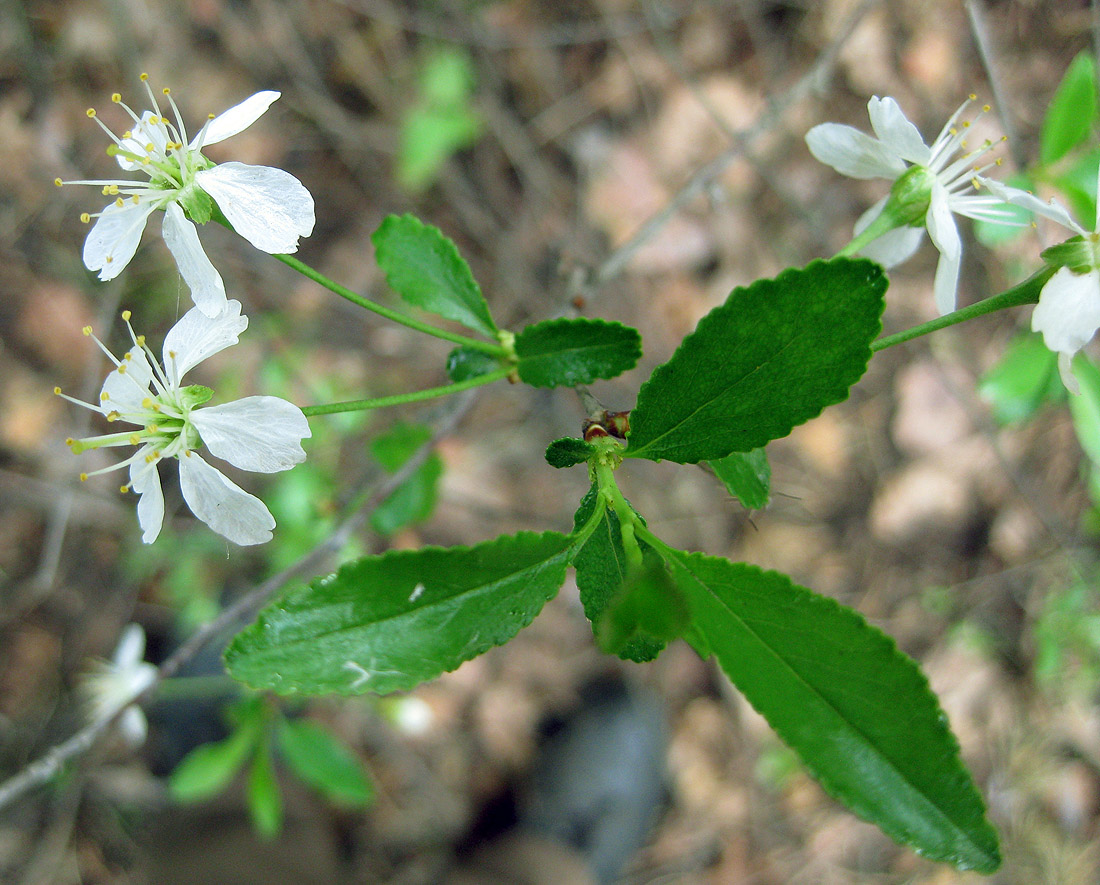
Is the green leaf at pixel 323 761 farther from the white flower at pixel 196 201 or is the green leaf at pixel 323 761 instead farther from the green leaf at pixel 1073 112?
the green leaf at pixel 1073 112

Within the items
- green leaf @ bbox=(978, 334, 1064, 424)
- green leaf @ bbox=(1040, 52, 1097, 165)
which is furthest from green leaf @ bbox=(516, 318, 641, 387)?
green leaf @ bbox=(1040, 52, 1097, 165)

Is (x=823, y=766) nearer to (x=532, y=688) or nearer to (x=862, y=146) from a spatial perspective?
(x=862, y=146)

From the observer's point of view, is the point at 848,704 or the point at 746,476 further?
the point at 746,476

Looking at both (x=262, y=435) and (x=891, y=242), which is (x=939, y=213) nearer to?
(x=891, y=242)

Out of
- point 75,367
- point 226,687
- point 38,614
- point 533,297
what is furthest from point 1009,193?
point 38,614

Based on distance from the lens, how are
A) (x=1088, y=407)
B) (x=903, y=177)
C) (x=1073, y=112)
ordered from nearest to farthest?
1. (x=903, y=177)
2. (x=1088, y=407)
3. (x=1073, y=112)

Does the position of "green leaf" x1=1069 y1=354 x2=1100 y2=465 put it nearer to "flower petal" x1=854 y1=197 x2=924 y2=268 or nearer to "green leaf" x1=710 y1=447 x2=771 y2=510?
"flower petal" x1=854 y1=197 x2=924 y2=268

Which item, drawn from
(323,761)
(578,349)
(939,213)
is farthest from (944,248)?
(323,761)
